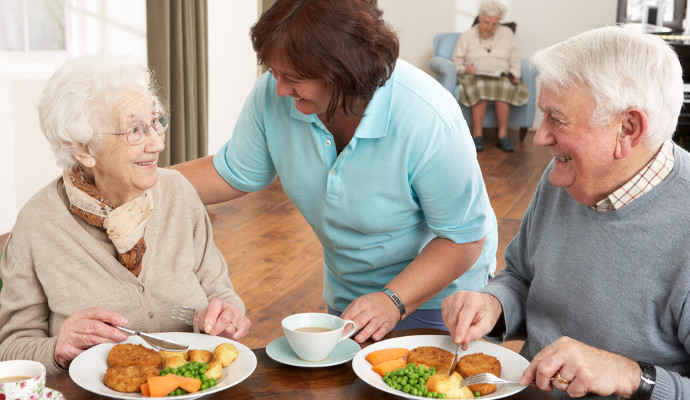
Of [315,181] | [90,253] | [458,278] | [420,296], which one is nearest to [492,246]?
[458,278]

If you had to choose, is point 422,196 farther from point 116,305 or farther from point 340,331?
point 116,305

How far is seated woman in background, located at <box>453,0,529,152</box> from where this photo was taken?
7.69 meters

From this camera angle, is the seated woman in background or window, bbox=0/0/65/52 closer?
window, bbox=0/0/65/52

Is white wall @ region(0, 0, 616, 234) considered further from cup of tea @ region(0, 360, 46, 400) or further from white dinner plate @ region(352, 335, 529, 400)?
cup of tea @ region(0, 360, 46, 400)

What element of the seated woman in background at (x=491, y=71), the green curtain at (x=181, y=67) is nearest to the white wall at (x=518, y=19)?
the seated woman in background at (x=491, y=71)

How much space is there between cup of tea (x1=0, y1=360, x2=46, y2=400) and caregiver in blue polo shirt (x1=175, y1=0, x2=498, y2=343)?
0.61 meters

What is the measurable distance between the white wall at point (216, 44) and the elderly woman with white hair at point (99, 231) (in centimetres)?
61

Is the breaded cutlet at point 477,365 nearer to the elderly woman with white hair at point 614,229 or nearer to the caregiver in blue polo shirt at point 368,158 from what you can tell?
the elderly woman with white hair at point 614,229

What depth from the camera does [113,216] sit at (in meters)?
1.55

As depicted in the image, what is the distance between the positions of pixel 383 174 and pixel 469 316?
0.39m

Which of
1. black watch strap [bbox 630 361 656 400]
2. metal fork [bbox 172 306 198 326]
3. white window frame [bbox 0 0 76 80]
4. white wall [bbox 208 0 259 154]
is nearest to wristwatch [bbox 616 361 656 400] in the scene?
black watch strap [bbox 630 361 656 400]

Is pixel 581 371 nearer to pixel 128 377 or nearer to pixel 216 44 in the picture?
pixel 128 377

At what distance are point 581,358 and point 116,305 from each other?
0.91m

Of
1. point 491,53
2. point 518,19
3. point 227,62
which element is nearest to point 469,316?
point 227,62
